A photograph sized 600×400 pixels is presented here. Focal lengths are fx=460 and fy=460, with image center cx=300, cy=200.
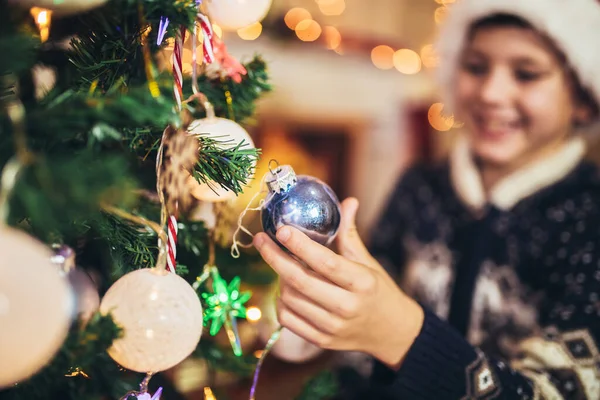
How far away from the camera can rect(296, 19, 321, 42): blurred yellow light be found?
218cm

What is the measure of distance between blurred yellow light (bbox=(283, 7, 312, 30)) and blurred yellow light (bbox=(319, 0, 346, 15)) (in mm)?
184

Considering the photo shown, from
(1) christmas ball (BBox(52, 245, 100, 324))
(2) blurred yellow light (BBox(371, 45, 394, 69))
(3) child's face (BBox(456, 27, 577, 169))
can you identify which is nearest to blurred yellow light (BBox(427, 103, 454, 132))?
(2) blurred yellow light (BBox(371, 45, 394, 69))

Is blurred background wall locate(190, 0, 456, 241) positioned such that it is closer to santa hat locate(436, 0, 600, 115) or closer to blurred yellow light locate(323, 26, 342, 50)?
blurred yellow light locate(323, 26, 342, 50)

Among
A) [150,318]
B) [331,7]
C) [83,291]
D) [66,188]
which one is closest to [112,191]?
[66,188]

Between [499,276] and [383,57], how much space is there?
6.11 feet

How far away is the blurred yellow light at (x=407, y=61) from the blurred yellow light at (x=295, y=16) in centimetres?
61

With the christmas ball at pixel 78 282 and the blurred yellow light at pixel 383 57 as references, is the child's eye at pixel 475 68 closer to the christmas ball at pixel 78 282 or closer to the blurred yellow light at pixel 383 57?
the christmas ball at pixel 78 282

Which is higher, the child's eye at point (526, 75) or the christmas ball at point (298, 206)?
the child's eye at point (526, 75)

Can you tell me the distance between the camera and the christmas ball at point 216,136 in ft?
1.50

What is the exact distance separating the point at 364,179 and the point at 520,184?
174cm

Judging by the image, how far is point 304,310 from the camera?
0.50 m

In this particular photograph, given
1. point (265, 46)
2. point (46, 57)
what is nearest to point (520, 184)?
point (46, 57)

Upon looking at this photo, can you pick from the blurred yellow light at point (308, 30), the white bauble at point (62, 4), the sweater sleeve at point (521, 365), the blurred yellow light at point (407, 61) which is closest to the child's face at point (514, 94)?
the sweater sleeve at point (521, 365)

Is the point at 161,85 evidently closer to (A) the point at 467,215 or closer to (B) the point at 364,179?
(A) the point at 467,215
